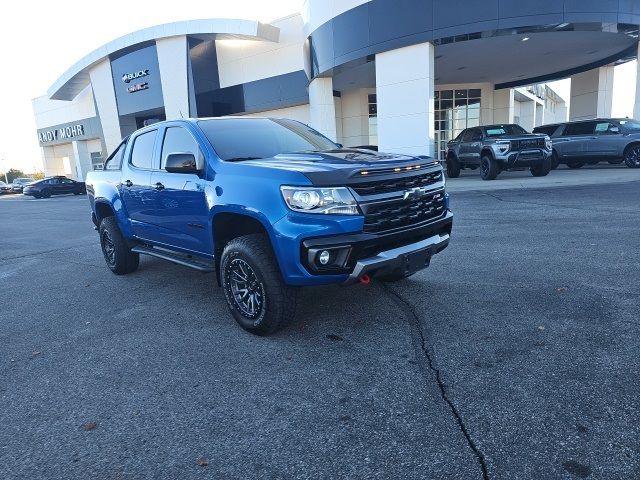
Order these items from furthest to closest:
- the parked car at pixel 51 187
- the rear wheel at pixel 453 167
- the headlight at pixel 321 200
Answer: the parked car at pixel 51 187 < the rear wheel at pixel 453 167 < the headlight at pixel 321 200

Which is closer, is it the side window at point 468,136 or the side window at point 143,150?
the side window at point 143,150

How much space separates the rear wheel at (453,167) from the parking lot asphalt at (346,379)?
501 inches

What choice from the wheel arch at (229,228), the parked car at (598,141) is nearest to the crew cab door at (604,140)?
the parked car at (598,141)

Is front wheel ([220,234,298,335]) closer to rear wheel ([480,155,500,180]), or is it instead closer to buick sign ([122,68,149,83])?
rear wheel ([480,155,500,180])

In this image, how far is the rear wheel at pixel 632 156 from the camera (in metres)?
15.5

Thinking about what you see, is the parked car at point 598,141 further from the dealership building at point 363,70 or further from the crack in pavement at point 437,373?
the crack in pavement at point 437,373

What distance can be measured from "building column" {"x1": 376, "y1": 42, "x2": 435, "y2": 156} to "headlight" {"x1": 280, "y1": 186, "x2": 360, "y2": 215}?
1419cm

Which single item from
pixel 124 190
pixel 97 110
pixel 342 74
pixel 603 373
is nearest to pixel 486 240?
pixel 603 373

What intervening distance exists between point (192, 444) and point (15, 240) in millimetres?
10691

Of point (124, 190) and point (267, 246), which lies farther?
point (124, 190)

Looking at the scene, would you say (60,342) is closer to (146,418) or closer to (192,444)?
(146,418)

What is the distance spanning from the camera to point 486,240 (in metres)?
6.89

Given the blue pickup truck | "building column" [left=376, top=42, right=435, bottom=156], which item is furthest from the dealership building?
the blue pickup truck

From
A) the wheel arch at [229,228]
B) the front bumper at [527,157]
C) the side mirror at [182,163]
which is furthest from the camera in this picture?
the front bumper at [527,157]
